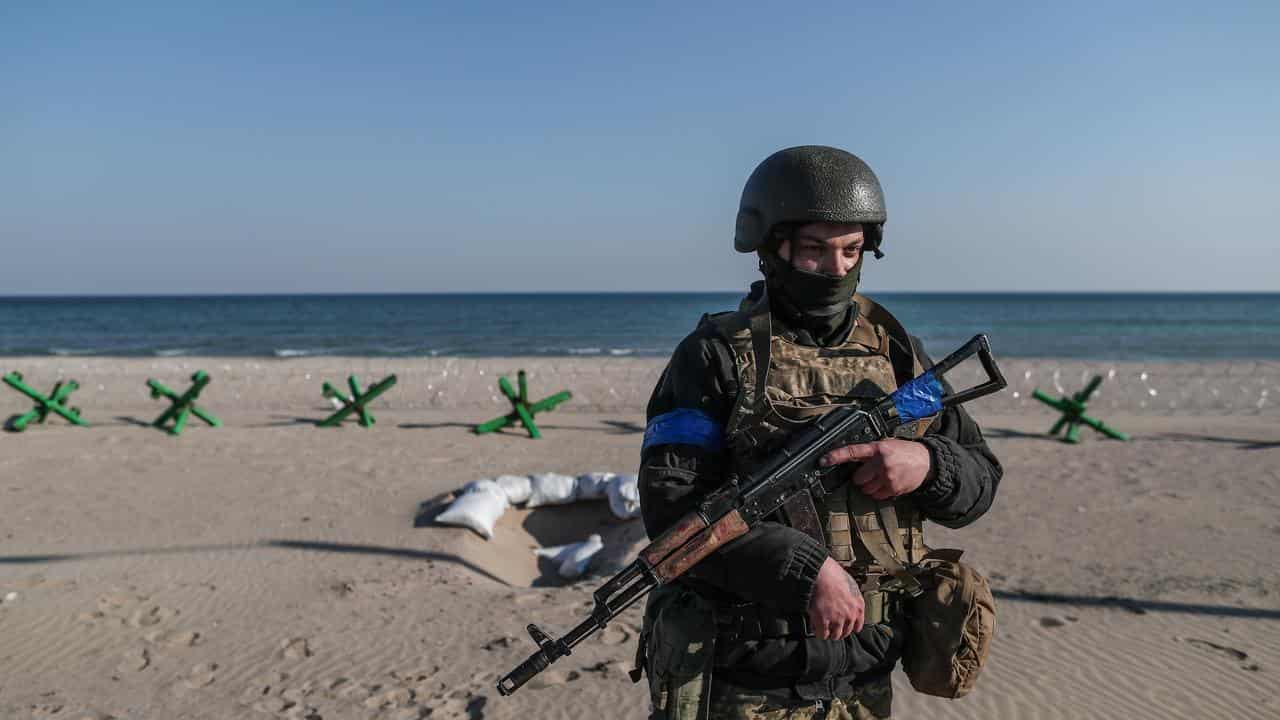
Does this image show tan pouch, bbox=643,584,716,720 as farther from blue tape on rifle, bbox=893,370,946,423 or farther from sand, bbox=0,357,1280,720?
sand, bbox=0,357,1280,720

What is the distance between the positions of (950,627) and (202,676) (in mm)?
4596

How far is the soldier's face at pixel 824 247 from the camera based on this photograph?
2.24m

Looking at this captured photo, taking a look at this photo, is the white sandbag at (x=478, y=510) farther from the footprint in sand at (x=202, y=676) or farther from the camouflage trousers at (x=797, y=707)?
the camouflage trousers at (x=797, y=707)

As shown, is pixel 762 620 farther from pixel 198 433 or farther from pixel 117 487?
pixel 198 433

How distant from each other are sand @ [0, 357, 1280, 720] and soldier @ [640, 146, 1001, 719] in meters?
2.55

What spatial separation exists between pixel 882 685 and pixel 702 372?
1.01m

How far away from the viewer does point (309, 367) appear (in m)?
22.4

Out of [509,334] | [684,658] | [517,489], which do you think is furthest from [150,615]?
[509,334]

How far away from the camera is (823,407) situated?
7.10 feet

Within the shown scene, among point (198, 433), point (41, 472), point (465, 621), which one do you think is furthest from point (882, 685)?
point (198, 433)

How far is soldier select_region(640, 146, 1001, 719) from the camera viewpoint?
6.69 ft

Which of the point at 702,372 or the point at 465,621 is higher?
the point at 702,372

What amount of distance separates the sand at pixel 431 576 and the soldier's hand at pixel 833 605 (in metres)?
2.87

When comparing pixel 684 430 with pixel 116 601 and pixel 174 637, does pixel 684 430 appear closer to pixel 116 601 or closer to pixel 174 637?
pixel 174 637
